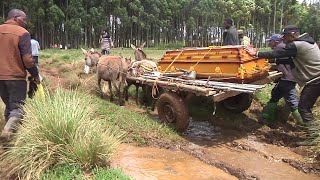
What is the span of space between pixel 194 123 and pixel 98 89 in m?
3.38

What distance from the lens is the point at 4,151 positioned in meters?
4.90

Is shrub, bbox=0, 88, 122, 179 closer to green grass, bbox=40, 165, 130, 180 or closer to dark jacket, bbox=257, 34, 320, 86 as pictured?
green grass, bbox=40, 165, 130, 180

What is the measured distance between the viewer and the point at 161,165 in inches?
203

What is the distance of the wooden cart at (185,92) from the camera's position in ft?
20.2

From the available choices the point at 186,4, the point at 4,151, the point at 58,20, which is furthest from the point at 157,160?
the point at 186,4

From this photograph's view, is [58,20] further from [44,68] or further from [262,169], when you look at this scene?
[262,169]

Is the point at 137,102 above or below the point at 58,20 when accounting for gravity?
below

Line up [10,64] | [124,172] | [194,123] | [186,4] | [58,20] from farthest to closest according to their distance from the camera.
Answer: [186,4]
[58,20]
[194,123]
[10,64]
[124,172]

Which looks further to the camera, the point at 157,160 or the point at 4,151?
the point at 157,160

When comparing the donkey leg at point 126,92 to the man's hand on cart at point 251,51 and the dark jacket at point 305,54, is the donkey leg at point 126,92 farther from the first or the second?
the dark jacket at point 305,54

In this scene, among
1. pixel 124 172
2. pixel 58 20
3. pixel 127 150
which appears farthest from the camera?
pixel 58 20

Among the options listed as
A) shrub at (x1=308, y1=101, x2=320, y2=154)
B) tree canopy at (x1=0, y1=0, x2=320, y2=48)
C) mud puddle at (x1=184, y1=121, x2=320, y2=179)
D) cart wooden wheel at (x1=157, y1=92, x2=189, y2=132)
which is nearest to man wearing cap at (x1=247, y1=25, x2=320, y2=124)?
shrub at (x1=308, y1=101, x2=320, y2=154)

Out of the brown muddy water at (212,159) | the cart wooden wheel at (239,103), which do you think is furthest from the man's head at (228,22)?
the brown muddy water at (212,159)

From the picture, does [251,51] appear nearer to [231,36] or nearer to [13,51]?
[231,36]
